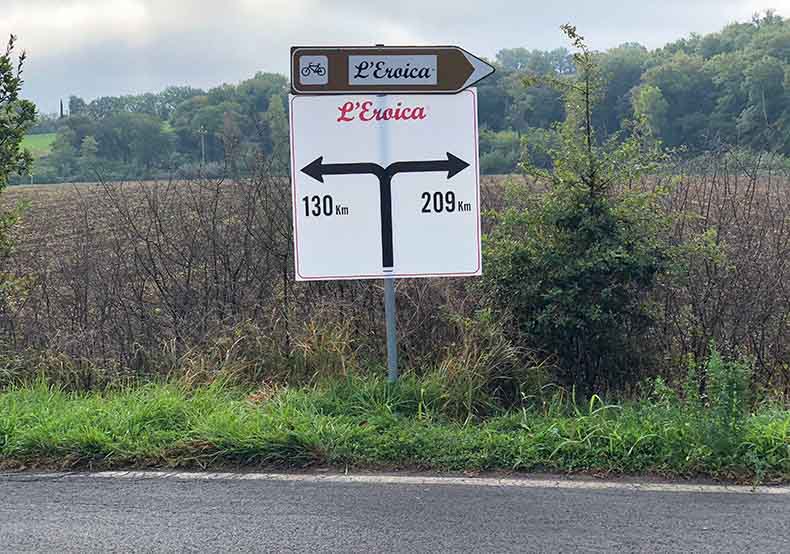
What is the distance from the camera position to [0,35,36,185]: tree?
7552mm

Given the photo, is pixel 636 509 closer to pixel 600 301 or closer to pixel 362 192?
pixel 600 301

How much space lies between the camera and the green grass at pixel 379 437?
4852 millimetres

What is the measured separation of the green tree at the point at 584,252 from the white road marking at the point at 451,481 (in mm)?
2074

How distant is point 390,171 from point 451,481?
250cm

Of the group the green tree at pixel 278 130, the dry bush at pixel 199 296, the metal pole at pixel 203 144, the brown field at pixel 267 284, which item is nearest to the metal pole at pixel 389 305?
the dry bush at pixel 199 296

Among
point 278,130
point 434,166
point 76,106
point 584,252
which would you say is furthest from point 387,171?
point 76,106

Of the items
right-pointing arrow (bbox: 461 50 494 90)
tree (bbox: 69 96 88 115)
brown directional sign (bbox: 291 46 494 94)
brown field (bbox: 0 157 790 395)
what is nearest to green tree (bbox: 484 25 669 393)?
brown field (bbox: 0 157 790 395)

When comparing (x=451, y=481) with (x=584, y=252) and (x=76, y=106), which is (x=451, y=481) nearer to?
(x=584, y=252)

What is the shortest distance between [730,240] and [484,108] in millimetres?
4916

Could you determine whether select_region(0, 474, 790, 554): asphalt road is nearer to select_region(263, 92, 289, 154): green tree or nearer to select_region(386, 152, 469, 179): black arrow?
select_region(386, 152, 469, 179): black arrow

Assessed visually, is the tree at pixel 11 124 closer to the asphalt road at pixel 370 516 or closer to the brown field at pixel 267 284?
the brown field at pixel 267 284

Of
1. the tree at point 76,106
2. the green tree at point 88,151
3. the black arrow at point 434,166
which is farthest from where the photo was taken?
the tree at point 76,106

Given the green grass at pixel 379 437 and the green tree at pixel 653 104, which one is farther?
the green tree at pixel 653 104

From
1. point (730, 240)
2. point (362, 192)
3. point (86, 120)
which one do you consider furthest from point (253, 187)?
point (86, 120)
